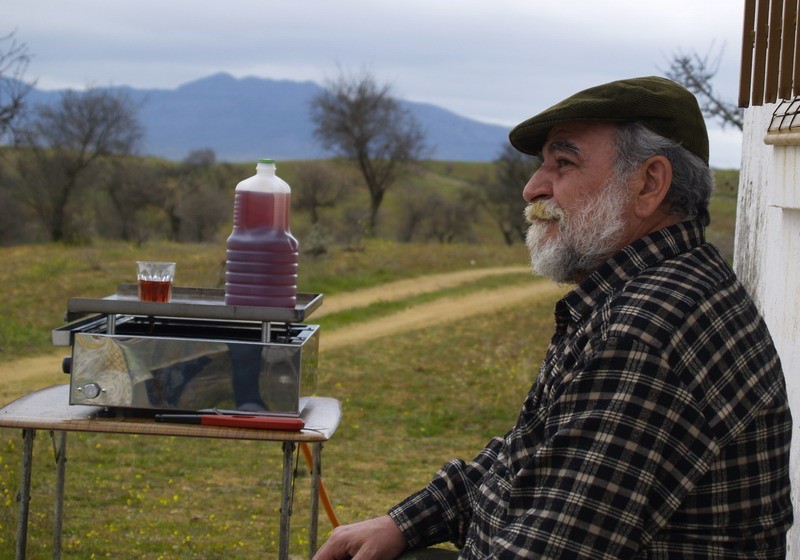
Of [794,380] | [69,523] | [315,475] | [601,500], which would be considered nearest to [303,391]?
[315,475]

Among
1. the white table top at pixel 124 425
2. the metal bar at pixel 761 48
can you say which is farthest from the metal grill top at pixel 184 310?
the metal bar at pixel 761 48

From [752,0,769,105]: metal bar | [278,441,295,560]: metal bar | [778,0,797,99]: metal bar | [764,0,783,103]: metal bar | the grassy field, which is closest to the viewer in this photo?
[278,441,295,560]: metal bar

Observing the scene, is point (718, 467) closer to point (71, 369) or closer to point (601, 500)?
point (601, 500)

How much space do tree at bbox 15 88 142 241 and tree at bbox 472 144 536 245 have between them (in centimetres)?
1640

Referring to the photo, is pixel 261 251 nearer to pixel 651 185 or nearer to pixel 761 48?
pixel 651 185

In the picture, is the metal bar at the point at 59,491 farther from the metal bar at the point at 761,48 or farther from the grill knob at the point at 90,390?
the metal bar at the point at 761,48

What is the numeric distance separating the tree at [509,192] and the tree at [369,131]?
5.64m

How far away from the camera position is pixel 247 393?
3.21 metres

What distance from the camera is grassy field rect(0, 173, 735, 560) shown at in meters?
6.04

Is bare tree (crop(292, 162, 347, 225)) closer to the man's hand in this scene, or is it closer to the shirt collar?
the man's hand

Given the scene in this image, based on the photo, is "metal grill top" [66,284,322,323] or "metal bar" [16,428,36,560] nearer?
"metal grill top" [66,284,322,323]

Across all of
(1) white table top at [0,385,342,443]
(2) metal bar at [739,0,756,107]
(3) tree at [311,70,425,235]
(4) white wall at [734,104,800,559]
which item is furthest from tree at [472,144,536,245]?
(1) white table top at [0,385,342,443]

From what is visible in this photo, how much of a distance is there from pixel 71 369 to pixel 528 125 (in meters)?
1.69

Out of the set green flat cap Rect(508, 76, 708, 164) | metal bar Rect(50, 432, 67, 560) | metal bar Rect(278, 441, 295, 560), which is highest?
green flat cap Rect(508, 76, 708, 164)
